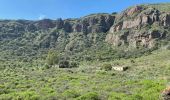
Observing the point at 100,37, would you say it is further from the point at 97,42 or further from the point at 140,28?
the point at 140,28

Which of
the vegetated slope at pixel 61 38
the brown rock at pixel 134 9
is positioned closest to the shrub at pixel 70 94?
the vegetated slope at pixel 61 38

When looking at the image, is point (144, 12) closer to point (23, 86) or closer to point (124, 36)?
point (124, 36)

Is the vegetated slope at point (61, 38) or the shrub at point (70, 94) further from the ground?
the shrub at point (70, 94)

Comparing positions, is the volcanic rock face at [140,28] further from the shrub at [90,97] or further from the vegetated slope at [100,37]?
the shrub at [90,97]

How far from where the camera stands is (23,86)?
129 feet

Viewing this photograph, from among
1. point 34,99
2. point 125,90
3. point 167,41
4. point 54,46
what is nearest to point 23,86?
point 34,99

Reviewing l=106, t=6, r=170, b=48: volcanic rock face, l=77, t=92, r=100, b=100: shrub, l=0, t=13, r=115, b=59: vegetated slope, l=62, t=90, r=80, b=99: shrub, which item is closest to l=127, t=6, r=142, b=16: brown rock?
l=106, t=6, r=170, b=48: volcanic rock face

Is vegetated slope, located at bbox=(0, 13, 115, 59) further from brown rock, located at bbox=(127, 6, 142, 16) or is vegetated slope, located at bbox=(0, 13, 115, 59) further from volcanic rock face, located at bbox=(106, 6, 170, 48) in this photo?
brown rock, located at bbox=(127, 6, 142, 16)

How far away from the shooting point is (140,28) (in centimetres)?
→ 16038

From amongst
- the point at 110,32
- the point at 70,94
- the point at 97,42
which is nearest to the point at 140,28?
the point at 110,32

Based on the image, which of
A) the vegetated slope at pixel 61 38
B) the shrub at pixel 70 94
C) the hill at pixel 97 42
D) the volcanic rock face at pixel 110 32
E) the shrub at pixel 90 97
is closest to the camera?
the shrub at pixel 90 97

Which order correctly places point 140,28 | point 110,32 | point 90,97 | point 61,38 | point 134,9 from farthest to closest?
point 61,38 < point 134,9 < point 110,32 < point 140,28 < point 90,97

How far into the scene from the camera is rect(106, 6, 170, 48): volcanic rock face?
146 meters

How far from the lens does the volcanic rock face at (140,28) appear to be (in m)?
146
